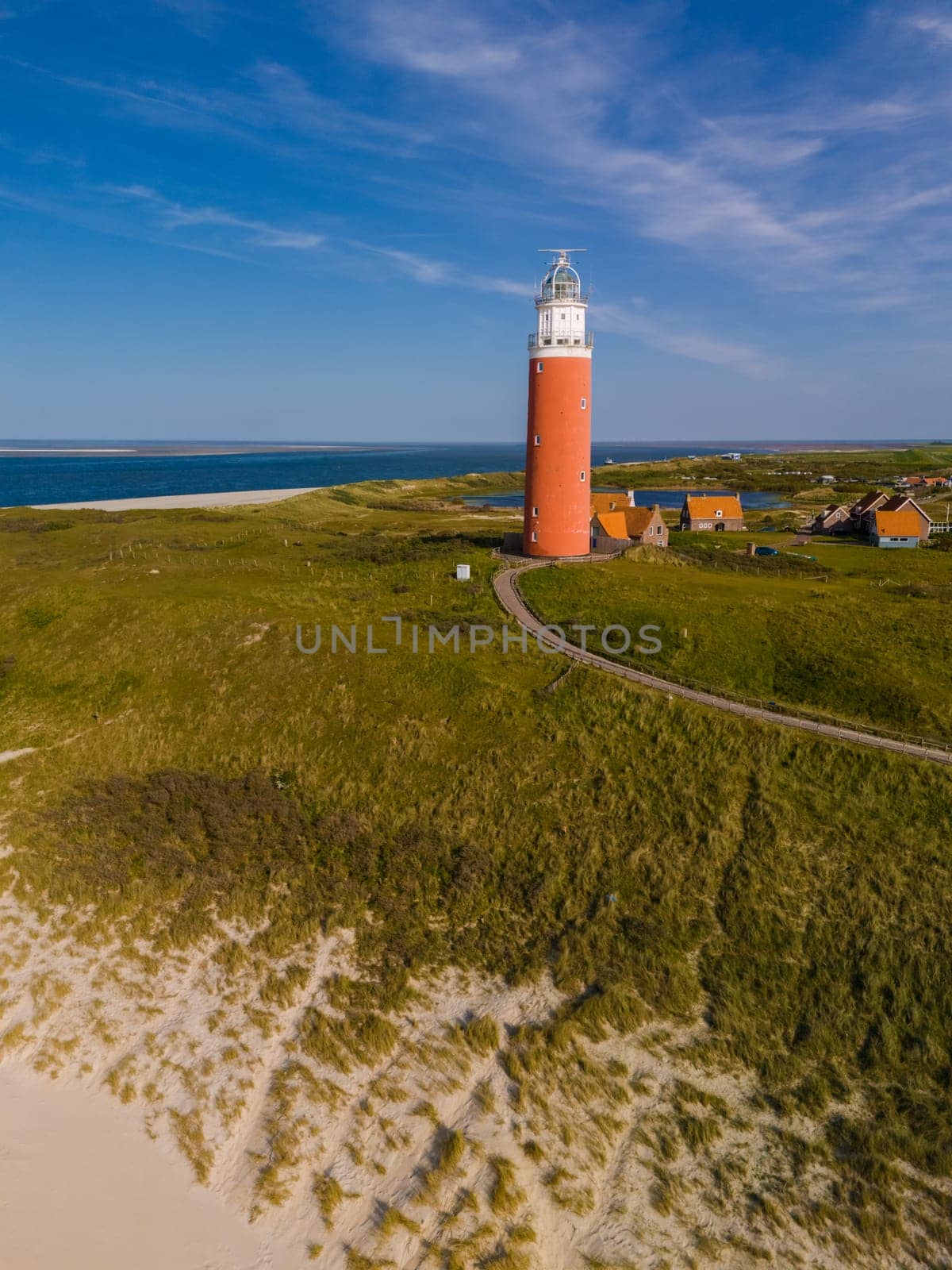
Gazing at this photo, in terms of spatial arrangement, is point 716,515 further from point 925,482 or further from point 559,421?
point 925,482

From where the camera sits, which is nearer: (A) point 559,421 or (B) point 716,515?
(A) point 559,421

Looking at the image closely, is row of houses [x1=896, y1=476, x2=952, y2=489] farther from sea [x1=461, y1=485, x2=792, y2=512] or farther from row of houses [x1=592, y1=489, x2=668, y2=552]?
row of houses [x1=592, y1=489, x2=668, y2=552]

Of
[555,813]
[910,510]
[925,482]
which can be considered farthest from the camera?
[925,482]

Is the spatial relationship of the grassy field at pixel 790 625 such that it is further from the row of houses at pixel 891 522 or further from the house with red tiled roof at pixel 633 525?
the row of houses at pixel 891 522

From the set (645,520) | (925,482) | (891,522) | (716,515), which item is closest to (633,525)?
(645,520)

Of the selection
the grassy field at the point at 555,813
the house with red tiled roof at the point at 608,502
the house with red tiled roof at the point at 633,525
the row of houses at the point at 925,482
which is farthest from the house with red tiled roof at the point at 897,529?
the row of houses at the point at 925,482

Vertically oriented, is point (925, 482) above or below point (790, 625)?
above

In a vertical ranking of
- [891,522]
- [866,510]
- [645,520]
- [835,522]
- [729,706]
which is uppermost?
Result: [866,510]
